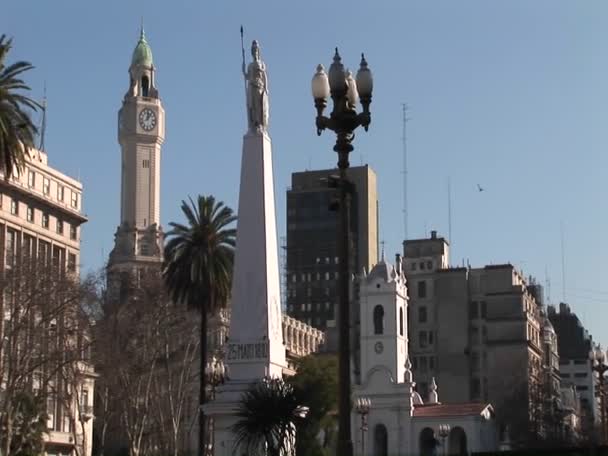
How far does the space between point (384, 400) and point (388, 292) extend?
27.0ft

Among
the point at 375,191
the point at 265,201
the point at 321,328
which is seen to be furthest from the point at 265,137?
the point at 375,191

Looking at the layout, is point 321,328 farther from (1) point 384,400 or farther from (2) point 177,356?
(2) point 177,356

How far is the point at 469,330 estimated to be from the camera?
399ft

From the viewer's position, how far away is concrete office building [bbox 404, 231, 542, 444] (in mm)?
118938

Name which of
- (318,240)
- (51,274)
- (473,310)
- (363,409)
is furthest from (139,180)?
(51,274)

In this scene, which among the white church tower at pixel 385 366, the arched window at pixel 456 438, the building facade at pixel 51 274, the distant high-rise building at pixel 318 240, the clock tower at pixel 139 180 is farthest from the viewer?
the distant high-rise building at pixel 318 240

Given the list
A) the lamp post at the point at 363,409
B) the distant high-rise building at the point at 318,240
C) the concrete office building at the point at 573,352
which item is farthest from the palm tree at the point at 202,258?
the concrete office building at the point at 573,352

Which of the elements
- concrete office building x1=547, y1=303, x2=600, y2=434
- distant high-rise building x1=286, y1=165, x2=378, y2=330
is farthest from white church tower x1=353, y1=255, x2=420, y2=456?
concrete office building x1=547, y1=303, x2=600, y2=434

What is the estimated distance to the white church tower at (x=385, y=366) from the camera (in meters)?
95.0

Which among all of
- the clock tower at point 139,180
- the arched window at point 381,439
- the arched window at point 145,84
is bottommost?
the arched window at point 381,439

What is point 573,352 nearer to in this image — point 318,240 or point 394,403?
point 318,240

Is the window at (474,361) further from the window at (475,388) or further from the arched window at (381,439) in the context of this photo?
the arched window at (381,439)

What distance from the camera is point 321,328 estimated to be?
524ft

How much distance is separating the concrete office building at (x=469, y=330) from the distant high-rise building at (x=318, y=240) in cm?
3666
